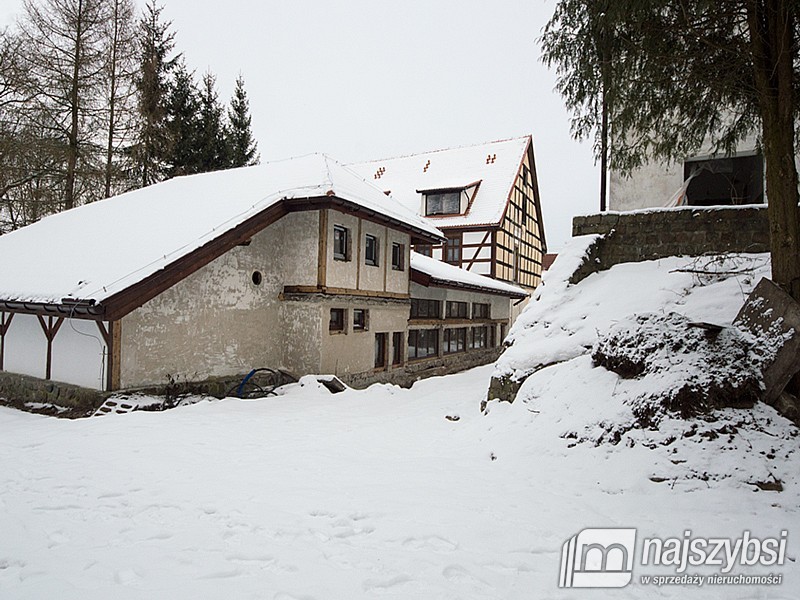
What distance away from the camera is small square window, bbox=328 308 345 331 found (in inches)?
451

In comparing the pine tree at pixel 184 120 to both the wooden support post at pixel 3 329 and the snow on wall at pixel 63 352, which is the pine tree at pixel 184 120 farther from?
the snow on wall at pixel 63 352

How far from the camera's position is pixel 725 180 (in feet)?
39.9

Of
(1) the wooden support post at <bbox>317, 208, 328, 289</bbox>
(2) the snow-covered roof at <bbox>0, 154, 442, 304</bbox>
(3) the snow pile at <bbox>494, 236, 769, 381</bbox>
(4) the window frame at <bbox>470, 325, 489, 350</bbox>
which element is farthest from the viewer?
(4) the window frame at <bbox>470, 325, 489, 350</bbox>

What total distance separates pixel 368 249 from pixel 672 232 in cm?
682

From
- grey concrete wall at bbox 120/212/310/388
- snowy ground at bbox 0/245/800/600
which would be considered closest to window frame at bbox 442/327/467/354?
grey concrete wall at bbox 120/212/310/388

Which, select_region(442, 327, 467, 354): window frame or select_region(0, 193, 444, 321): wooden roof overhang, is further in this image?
select_region(442, 327, 467, 354): window frame

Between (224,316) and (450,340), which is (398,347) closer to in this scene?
(450,340)

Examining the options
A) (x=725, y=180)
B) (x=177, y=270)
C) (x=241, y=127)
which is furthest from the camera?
(x=241, y=127)

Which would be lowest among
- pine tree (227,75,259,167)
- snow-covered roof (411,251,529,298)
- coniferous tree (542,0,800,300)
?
snow-covered roof (411,251,529,298)

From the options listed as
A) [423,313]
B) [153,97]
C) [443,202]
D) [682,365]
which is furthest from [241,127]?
[682,365]

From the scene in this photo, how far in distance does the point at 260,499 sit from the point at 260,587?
139 centimetres

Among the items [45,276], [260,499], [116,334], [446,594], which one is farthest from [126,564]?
[45,276]

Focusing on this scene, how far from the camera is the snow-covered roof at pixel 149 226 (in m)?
8.43

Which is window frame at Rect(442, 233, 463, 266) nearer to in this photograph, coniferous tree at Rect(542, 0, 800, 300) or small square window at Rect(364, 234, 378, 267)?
small square window at Rect(364, 234, 378, 267)
